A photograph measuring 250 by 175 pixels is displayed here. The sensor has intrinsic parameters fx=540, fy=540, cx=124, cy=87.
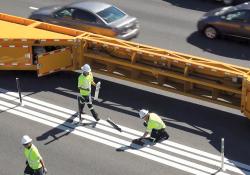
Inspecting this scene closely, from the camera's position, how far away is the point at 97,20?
790 inches

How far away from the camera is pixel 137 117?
15977 millimetres

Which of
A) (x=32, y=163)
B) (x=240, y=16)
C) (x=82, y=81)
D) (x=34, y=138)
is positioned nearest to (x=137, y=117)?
(x=82, y=81)

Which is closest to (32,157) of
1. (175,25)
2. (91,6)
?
(91,6)

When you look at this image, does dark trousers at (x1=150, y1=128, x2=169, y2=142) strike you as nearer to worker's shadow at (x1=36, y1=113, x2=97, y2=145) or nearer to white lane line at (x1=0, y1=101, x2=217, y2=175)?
white lane line at (x1=0, y1=101, x2=217, y2=175)

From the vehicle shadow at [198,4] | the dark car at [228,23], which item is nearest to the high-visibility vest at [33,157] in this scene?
the dark car at [228,23]

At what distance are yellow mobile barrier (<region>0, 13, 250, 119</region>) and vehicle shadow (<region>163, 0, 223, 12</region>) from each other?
782cm

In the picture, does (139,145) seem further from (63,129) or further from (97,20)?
(97,20)

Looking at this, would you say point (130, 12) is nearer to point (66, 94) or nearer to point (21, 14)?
point (21, 14)

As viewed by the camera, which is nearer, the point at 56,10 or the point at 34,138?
the point at 34,138

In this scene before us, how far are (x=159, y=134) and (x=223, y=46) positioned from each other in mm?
7084

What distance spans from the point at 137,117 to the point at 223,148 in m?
3.30

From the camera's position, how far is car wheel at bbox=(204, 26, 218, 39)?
21147 millimetres

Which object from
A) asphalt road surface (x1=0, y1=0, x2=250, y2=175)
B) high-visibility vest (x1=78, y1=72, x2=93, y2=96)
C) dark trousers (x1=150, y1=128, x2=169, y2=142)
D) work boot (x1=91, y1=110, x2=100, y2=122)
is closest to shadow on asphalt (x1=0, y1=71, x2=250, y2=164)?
asphalt road surface (x1=0, y1=0, x2=250, y2=175)

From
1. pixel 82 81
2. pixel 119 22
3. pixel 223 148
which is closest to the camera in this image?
pixel 223 148
